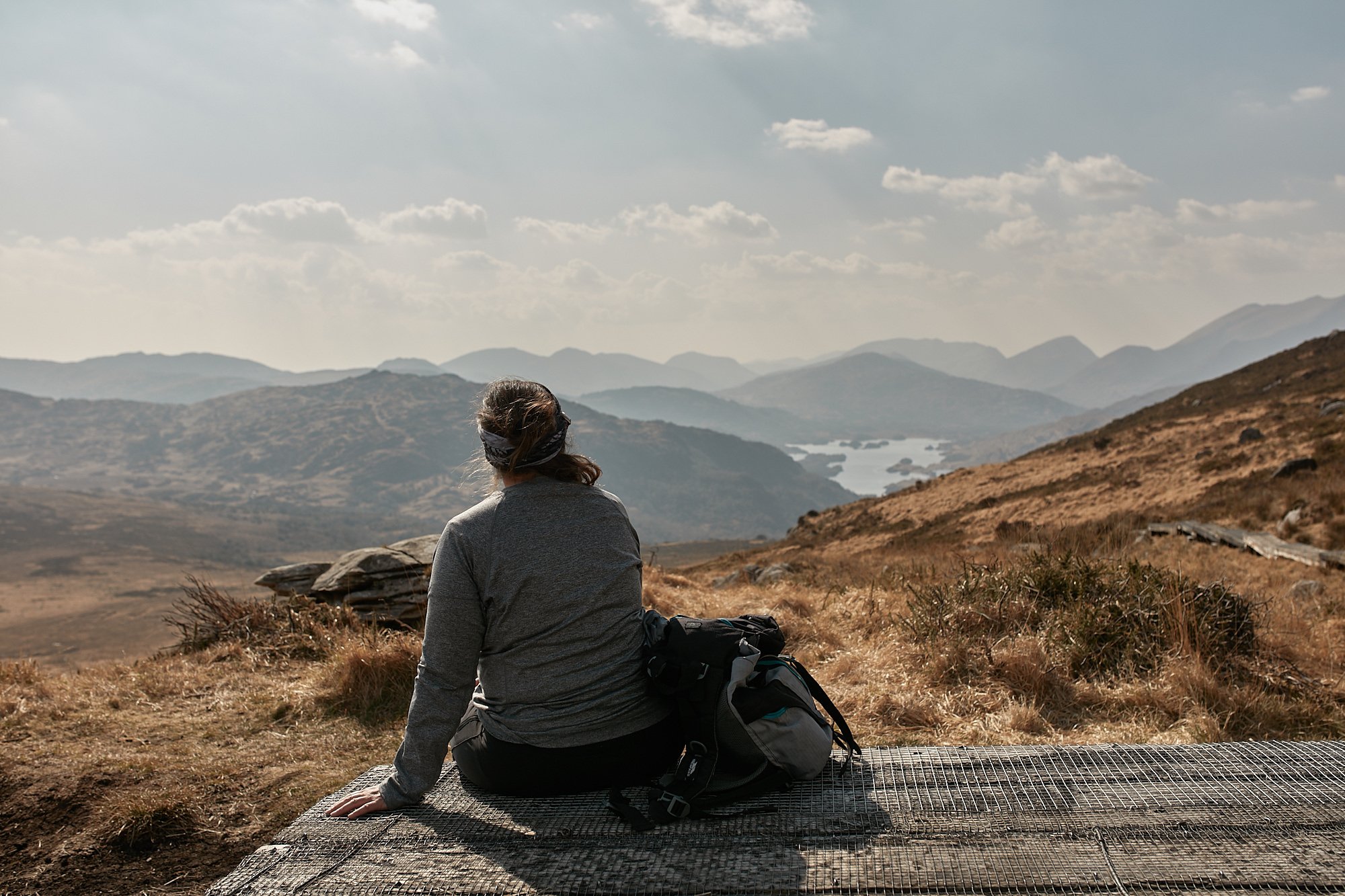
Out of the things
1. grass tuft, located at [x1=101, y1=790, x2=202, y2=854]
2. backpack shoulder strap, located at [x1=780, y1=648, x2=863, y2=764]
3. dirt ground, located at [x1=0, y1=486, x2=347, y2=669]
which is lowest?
dirt ground, located at [x1=0, y1=486, x2=347, y2=669]

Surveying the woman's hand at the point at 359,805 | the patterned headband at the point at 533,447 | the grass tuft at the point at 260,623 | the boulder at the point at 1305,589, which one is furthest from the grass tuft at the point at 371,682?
the boulder at the point at 1305,589

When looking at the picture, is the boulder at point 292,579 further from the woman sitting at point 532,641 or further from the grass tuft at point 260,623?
the woman sitting at point 532,641

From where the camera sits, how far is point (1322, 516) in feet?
37.6

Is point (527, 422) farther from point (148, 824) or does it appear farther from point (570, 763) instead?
point (148, 824)

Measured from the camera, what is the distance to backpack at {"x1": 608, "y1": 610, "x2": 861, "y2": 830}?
264cm

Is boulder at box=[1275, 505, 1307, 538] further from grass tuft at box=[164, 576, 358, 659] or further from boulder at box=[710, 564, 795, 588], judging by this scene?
grass tuft at box=[164, 576, 358, 659]

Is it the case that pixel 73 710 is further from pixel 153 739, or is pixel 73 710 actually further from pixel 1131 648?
pixel 1131 648

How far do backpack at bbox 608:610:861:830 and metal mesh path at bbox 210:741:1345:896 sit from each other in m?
0.09

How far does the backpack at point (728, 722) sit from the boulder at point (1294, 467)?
1813cm

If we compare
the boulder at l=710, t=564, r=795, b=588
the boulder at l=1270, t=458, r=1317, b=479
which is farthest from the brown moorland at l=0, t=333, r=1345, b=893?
the boulder at l=1270, t=458, r=1317, b=479

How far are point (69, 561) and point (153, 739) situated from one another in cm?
19568

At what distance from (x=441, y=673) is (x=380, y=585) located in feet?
22.0

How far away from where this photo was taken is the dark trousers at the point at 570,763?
279 cm

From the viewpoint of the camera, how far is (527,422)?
2.79 meters
